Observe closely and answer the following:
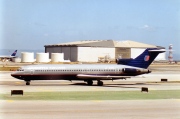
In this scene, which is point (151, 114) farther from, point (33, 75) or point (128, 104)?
point (33, 75)

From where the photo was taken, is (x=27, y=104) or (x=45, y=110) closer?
(x=45, y=110)

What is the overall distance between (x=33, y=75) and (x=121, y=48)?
A: 111767 mm

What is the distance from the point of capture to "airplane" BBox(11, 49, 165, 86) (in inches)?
1969

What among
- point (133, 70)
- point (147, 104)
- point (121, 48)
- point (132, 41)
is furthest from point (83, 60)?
point (147, 104)

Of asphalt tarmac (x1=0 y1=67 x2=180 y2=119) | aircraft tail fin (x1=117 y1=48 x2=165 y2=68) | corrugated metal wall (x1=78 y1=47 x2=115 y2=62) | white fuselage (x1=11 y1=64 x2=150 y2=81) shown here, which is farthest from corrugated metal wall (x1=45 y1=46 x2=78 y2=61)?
asphalt tarmac (x1=0 y1=67 x2=180 y2=119)

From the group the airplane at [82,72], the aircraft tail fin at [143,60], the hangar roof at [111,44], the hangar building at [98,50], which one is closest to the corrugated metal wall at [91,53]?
the hangar building at [98,50]

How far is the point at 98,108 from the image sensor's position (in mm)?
26219

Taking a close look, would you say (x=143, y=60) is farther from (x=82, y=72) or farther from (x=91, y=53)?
(x=91, y=53)

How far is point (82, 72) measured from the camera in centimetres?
5131

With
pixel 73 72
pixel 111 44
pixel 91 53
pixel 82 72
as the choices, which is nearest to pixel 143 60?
pixel 82 72

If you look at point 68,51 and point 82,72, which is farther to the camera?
point 68,51

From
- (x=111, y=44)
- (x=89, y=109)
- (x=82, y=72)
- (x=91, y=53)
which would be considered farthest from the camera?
(x=111, y=44)

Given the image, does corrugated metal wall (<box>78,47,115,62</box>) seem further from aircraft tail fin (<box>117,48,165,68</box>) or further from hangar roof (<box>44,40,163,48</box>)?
aircraft tail fin (<box>117,48,165,68</box>)

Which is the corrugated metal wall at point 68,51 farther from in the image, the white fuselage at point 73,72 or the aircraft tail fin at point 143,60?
the white fuselage at point 73,72
